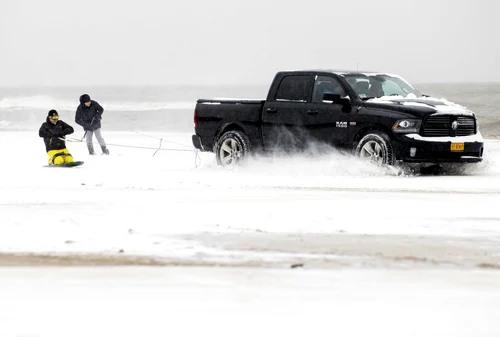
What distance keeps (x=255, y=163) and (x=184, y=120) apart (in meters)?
43.7

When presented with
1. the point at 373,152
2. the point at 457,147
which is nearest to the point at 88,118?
the point at 373,152

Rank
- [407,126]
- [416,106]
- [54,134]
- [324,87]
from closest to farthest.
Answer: [407,126] < [416,106] < [324,87] < [54,134]

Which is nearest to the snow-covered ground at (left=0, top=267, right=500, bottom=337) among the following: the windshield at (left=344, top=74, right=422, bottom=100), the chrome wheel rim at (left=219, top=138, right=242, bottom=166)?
the windshield at (left=344, top=74, right=422, bottom=100)

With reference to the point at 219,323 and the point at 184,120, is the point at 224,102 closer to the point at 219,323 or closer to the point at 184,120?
the point at 219,323

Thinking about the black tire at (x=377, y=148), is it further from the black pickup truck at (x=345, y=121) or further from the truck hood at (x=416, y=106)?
the truck hood at (x=416, y=106)

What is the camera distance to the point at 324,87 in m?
17.0

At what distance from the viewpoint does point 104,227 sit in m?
9.50

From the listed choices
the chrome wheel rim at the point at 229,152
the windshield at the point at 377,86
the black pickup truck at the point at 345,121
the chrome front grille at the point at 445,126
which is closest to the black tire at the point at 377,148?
the black pickup truck at the point at 345,121

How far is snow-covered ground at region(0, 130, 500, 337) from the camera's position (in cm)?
583

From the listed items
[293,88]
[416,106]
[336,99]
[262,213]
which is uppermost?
[293,88]

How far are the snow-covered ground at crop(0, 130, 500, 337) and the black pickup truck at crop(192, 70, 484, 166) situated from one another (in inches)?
60.4

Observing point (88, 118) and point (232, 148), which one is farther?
point (88, 118)

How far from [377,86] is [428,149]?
1.67m

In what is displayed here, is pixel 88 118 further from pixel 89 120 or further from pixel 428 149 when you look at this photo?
pixel 428 149
